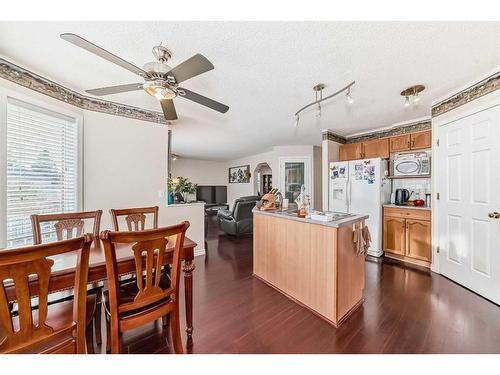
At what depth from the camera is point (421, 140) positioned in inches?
129

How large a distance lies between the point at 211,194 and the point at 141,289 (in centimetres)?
706

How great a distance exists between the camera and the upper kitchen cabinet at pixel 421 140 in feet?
10.5

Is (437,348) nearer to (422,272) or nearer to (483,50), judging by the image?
(422,272)

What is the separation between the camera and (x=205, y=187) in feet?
26.7

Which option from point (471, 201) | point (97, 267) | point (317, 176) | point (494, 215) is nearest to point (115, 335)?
point (97, 267)

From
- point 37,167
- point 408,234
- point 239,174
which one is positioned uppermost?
point 239,174

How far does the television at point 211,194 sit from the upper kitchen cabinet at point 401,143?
20.3 feet

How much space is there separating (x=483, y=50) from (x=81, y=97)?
4.19m

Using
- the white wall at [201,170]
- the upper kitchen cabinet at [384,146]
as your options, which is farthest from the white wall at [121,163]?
the white wall at [201,170]

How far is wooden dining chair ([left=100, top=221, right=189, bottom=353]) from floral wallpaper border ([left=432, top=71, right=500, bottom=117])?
10.7 ft

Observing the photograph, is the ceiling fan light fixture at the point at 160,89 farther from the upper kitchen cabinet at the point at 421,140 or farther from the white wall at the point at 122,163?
the upper kitchen cabinet at the point at 421,140

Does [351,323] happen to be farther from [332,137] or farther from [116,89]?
[332,137]

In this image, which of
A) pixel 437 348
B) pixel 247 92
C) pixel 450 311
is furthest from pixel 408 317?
pixel 247 92

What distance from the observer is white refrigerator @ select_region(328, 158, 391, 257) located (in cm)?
336
